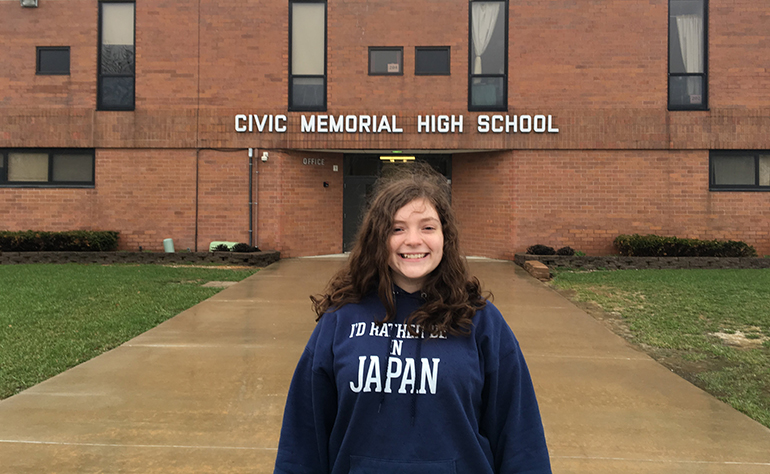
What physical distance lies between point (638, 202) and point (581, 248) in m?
1.82

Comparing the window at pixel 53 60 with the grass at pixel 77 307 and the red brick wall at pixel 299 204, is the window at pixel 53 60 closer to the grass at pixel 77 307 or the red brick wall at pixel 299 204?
the grass at pixel 77 307

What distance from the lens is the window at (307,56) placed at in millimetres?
15492

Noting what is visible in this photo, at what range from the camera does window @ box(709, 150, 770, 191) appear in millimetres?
14977

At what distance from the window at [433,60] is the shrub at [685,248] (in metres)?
6.34

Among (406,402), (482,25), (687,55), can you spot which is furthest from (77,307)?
(687,55)

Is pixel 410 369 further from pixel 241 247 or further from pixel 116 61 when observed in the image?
pixel 116 61

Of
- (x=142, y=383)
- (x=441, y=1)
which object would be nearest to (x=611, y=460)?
(x=142, y=383)

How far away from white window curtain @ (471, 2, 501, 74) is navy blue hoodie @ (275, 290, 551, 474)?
14282mm

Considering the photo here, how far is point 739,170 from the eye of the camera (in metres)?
15.0

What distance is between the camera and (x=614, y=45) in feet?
48.8

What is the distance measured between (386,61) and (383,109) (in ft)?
4.05

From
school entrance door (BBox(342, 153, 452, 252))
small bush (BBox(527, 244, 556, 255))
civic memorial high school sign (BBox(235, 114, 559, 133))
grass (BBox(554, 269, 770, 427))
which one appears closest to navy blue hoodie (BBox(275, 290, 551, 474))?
grass (BBox(554, 269, 770, 427))

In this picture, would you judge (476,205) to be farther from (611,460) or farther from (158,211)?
(611,460)

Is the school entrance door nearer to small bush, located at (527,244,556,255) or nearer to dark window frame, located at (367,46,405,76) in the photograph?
dark window frame, located at (367,46,405,76)
